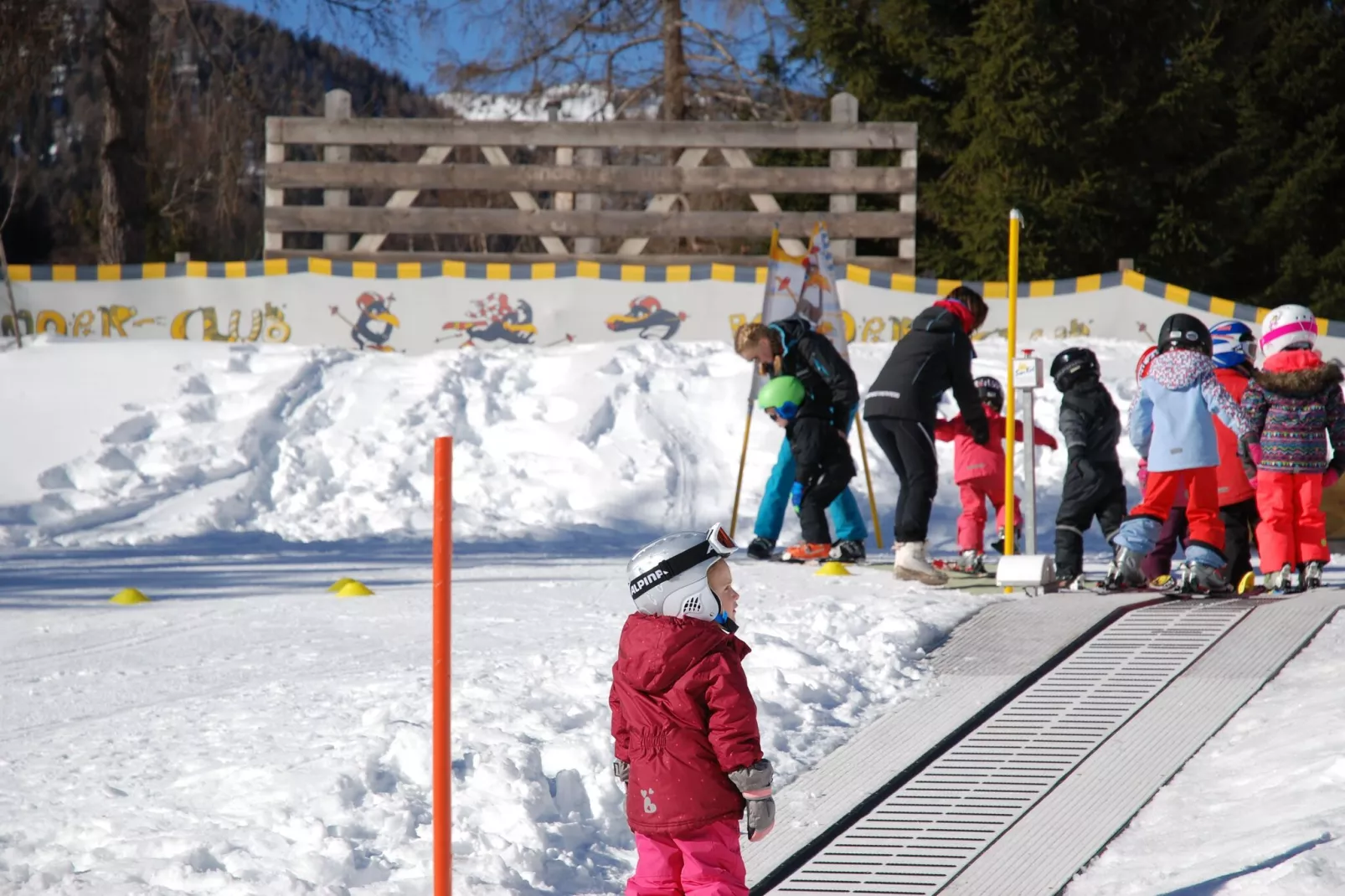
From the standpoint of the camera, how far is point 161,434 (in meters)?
13.7

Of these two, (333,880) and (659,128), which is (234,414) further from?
(333,880)

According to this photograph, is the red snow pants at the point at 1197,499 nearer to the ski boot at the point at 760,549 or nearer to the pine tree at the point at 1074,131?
the ski boot at the point at 760,549

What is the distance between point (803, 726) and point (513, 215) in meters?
13.8

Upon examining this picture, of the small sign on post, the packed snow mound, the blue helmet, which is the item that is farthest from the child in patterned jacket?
the packed snow mound

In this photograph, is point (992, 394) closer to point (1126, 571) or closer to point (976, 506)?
point (976, 506)

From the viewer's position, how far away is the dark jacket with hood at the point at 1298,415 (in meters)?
8.05

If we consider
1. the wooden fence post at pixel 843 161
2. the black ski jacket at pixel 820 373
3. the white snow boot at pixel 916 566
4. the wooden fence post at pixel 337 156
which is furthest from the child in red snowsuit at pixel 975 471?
the wooden fence post at pixel 337 156

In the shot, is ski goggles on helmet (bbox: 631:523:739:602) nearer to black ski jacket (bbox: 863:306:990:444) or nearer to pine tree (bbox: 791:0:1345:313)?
black ski jacket (bbox: 863:306:990:444)

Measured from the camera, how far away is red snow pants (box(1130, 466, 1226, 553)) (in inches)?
315

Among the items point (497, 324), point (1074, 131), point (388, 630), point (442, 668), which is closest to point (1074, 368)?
point (388, 630)

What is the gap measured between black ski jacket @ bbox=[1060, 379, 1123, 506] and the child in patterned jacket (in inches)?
35.7

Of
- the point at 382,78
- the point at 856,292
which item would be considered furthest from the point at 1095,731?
the point at 382,78

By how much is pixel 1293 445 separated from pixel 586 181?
1218cm

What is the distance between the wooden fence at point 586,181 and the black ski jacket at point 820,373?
29.1 ft
